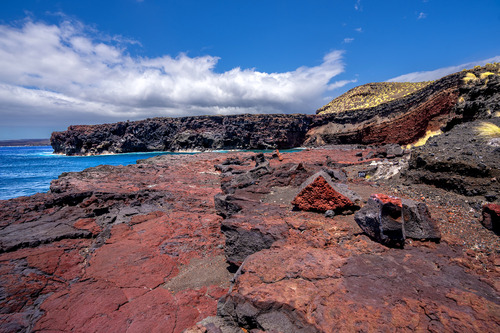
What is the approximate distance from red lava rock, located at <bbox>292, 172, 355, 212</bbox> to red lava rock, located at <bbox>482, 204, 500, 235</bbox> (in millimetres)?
1760

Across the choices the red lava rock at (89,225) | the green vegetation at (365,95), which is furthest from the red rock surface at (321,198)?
the green vegetation at (365,95)

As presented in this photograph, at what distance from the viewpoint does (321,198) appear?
4.00m

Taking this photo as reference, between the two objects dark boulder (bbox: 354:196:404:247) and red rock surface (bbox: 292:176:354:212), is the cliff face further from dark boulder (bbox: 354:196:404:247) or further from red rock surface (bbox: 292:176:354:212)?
dark boulder (bbox: 354:196:404:247)

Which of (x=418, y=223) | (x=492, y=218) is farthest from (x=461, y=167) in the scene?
(x=418, y=223)

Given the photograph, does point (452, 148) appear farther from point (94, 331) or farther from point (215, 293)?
point (94, 331)

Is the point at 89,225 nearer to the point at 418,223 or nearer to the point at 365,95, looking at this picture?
the point at 418,223

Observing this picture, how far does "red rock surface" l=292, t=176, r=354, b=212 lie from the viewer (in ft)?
12.7

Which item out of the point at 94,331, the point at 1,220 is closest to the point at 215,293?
the point at 94,331

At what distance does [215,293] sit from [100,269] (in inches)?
81.7

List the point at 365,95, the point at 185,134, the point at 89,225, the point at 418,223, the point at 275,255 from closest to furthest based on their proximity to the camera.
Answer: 1. the point at 275,255
2. the point at 418,223
3. the point at 89,225
4. the point at 185,134
5. the point at 365,95

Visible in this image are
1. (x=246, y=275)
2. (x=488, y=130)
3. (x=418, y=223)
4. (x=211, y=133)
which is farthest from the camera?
(x=211, y=133)

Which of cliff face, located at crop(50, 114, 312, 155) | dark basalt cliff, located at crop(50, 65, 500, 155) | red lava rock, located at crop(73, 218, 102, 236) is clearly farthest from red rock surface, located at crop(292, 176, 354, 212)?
cliff face, located at crop(50, 114, 312, 155)

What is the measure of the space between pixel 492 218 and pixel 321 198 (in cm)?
230

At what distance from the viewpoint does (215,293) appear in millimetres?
2893
